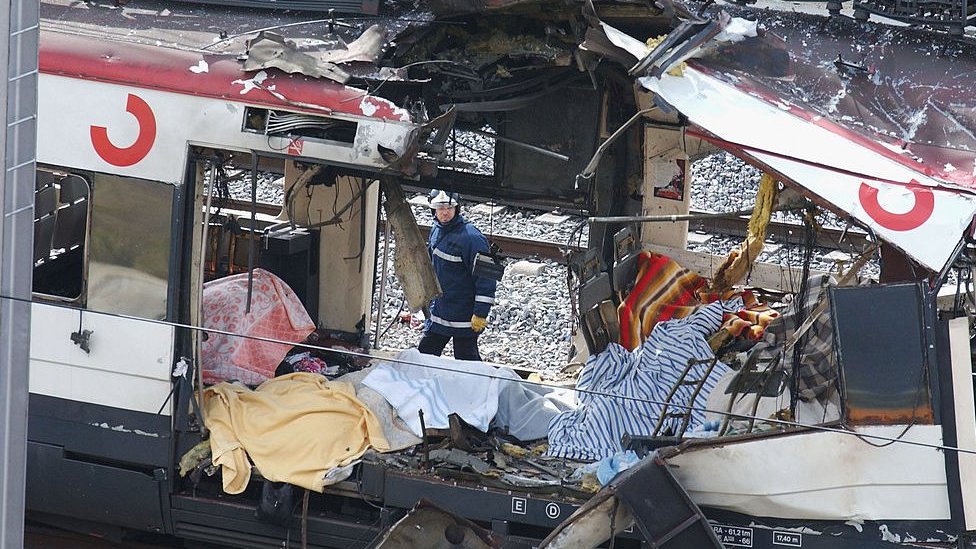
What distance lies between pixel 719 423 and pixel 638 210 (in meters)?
2.34

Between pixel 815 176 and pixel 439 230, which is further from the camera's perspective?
pixel 439 230

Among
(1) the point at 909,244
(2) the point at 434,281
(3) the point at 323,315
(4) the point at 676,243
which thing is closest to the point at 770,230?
(4) the point at 676,243

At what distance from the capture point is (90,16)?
340 inches

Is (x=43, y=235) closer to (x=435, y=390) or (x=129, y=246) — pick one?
(x=129, y=246)

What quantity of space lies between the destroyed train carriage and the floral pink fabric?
0.06ft

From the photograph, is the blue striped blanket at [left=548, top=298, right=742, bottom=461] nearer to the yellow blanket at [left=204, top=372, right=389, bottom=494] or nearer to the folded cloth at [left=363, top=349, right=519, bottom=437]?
the folded cloth at [left=363, top=349, right=519, bottom=437]

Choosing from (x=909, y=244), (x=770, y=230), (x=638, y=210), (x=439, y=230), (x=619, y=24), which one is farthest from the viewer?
(x=770, y=230)

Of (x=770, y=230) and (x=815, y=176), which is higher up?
(x=815, y=176)

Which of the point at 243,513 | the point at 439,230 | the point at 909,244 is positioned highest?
the point at 909,244

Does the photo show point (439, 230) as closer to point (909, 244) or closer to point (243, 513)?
point (243, 513)

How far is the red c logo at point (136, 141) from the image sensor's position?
24.7ft

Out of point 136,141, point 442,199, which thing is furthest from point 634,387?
point 136,141

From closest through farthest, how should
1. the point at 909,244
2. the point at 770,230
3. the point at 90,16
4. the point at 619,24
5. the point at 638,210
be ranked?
the point at 909,244 < the point at 619,24 < the point at 90,16 < the point at 638,210 < the point at 770,230

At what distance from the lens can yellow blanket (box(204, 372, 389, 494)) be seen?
7664mm
